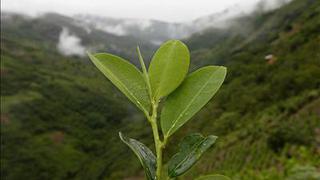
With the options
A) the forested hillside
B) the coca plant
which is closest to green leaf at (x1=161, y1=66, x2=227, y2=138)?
the coca plant

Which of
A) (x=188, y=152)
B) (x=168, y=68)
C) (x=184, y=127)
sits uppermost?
(x=168, y=68)

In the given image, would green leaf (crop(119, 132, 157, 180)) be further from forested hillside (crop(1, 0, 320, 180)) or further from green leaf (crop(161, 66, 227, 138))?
forested hillside (crop(1, 0, 320, 180))

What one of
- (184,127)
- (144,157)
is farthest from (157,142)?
(184,127)

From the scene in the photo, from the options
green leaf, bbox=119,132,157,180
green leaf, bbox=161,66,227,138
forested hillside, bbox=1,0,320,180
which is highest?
green leaf, bbox=161,66,227,138

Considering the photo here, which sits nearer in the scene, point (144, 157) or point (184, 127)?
point (144, 157)

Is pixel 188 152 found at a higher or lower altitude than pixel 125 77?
lower

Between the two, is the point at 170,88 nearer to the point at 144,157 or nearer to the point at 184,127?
the point at 144,157
